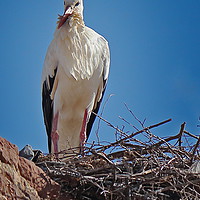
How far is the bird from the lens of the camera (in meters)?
6.28

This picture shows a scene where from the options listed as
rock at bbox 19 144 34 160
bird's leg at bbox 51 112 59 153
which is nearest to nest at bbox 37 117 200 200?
rock at bbox 19 144 34 160

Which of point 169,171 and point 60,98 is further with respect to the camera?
point 60,98

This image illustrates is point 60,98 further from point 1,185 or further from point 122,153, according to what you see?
point 1,185

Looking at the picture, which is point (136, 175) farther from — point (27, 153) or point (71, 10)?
point (71, 10)

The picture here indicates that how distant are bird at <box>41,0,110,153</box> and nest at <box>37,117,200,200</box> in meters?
1.85

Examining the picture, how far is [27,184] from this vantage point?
3867 millimetres

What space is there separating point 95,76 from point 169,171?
8.18 ft

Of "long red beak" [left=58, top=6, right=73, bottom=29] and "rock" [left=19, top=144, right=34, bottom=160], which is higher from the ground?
"long red beak" [left=58, top=6, right=73, bottom=29]

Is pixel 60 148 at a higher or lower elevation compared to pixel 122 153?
higher

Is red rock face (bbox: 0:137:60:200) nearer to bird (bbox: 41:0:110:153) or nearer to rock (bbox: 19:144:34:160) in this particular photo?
rock (bbox: 19:144:34:160)

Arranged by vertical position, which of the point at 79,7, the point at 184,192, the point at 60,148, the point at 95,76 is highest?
the point at 79,7

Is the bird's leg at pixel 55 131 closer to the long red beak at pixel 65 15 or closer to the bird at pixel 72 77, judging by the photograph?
the bird at pixel 72 77

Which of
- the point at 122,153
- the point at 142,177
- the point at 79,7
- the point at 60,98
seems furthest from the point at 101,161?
the point at 79,7

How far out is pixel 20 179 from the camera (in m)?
3.83
